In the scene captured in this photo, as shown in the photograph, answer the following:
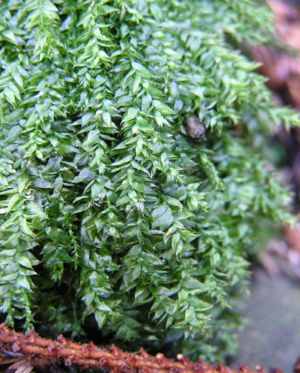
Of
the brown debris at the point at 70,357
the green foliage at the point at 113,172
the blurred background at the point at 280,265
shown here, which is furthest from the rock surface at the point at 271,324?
the brown debris at the point at 70,357

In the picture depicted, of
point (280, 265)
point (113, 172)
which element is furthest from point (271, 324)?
point (113, 172)

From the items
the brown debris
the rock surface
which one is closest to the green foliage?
the brown debris

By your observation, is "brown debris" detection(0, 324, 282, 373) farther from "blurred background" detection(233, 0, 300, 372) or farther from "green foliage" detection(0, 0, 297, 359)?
"blurred background" detection(233, 0, 300, 372)

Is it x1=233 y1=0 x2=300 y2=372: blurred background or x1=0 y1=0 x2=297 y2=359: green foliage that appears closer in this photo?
x1=0 y1=0 x2=297 y2=359: green foliage

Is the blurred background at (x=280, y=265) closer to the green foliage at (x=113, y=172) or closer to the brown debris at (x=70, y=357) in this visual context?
the green foliage at (x=113, y=172)

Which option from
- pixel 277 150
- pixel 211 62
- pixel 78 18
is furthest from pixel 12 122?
pixel 277 150

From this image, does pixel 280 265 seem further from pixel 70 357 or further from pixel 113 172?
pixel 70 357
